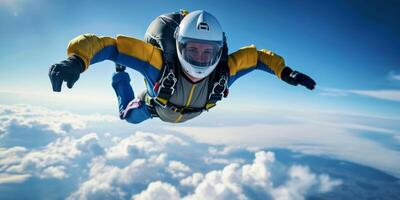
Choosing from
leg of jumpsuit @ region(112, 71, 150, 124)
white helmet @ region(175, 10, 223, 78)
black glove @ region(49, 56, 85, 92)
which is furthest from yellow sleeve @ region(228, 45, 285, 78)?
black glove @ region(49, 56, 85, 92)

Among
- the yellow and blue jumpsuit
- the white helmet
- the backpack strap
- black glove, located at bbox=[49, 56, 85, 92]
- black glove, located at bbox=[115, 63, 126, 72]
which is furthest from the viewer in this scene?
black glove, located at bbox=[115, 63, 126, 72]

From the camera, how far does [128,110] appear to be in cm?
553

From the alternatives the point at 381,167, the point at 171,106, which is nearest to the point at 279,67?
the point at 171,106

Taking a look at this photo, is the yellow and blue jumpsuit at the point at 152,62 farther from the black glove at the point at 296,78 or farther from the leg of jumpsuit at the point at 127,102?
the black glove at the point at 296,78

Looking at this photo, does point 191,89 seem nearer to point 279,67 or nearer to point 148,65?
point 148,65

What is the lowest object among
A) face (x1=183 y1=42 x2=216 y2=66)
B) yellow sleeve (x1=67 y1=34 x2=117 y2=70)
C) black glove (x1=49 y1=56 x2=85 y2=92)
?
black glove (x1=49 y1=56 x2=85 y2=92)

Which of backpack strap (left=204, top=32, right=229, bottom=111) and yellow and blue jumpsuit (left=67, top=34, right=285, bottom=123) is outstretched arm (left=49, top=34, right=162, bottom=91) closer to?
yellow and blue jumpsuit (left=67, top=34, right=285, bottom=123)

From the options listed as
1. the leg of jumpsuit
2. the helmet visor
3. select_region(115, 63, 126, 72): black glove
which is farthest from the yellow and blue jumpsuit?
select_region(115, 63, 126, 72): black glove

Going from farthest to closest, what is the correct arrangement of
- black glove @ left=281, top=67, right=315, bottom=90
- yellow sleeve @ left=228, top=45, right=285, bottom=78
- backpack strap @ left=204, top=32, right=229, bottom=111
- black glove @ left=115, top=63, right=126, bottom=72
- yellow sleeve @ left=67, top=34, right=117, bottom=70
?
black glove @ left=115, top=63, right=126, bottom=72 → yellow sleeve @ left=228, top=45, right=285, bottom=78 → backpack strap @ left=204, top=32, right=229, bottom=111 → black glove @ left=281, top=67, right=315, bottom=90 → yellow sleeve @ left=67, top=34, right=117, bottom=70

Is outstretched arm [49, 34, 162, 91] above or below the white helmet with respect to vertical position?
below

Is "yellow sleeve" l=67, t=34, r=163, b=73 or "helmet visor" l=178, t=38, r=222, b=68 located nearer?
"yellow sleeve" l=67, t=34, r=163, b=73

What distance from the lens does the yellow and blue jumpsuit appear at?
111 inches

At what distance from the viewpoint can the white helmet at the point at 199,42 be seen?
10.8 feet

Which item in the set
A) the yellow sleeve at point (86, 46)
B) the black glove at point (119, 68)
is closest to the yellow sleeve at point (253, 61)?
the yellow sleeve at point (86, 46)
